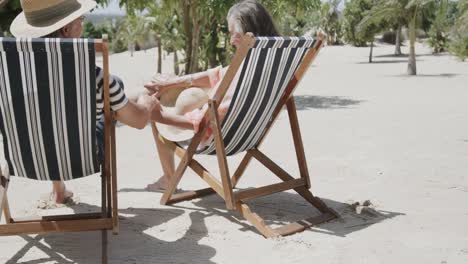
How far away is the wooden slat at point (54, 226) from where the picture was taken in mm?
2979

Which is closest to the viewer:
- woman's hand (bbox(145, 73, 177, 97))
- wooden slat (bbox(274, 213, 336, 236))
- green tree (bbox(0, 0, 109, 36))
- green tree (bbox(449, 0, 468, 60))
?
wooden slat (bbox(274, 213, 336, 236))

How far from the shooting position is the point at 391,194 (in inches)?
180

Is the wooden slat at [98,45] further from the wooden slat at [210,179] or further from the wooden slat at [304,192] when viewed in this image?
the wooden slat at [304,192]

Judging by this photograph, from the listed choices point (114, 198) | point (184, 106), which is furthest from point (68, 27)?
point (184, 106)

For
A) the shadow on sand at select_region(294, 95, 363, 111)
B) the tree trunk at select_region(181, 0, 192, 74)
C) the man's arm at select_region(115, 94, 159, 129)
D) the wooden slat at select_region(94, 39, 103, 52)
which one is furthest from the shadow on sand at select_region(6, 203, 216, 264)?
the tree trunk at select_region(181, 0, 192, 74)

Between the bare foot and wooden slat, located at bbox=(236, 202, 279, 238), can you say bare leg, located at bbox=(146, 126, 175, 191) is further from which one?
wooden slat, located at bbox=(236, 202, 279, 238)

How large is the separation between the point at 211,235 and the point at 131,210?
2.69 feet

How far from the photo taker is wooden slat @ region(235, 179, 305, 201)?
3779mm

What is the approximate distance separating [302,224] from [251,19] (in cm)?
138

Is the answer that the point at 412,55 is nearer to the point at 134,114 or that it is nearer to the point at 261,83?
the point at 261,83

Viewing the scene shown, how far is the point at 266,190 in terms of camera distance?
3.95 m

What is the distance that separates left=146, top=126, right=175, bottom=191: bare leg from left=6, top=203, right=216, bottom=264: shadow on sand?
66 centimetres

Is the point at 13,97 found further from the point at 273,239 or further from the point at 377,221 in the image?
the point at 377,221

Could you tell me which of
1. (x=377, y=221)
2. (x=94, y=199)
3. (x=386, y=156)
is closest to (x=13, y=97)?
(x=94, y=199)
